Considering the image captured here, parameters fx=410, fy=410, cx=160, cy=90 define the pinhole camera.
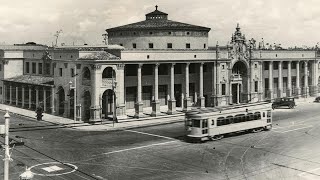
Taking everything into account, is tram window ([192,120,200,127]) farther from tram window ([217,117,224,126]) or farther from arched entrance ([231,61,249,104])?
arched entrance ([231,61,249,104])

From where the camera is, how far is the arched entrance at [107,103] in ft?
172

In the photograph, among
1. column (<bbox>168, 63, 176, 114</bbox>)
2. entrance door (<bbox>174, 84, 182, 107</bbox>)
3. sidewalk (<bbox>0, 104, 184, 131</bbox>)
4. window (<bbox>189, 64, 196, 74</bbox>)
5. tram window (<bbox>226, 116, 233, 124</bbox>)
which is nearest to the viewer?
tram window (<bbox>226, 116, 233, 124</bbox>)

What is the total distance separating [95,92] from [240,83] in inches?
1076

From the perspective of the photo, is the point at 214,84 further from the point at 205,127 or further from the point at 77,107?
the point at 205,127

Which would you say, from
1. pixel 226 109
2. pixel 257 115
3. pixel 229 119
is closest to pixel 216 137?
pixel 229 119

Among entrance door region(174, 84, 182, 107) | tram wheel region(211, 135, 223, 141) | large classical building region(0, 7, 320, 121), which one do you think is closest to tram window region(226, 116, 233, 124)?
tram wheel region(211, 135, 223, 141)

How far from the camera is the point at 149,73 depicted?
5784 centimetres

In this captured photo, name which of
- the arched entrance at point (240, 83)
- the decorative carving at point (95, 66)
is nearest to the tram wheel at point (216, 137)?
the decorative carving at point (95, 66)

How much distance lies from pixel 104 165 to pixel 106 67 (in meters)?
22.6

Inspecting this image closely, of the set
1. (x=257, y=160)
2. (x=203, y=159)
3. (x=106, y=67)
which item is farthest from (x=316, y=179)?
(x=106, y=67)

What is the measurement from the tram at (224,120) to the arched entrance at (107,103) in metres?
17.3

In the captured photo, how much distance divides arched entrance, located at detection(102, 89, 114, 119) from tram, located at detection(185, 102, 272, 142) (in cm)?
1728

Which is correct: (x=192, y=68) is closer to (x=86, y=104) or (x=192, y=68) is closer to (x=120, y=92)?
(x=120, y=92)

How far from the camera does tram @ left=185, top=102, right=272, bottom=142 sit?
36.8 meters
